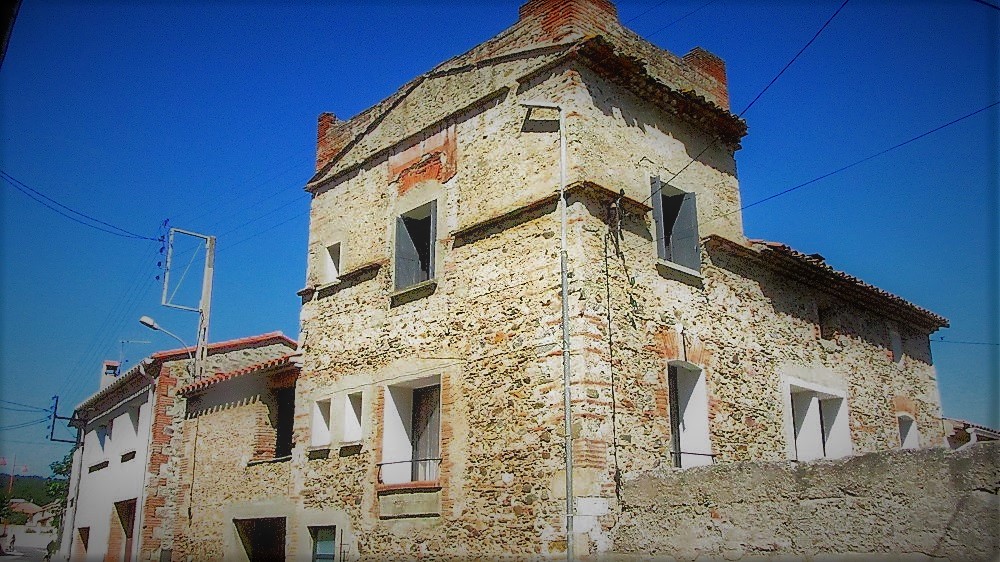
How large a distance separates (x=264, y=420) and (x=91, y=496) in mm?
10280

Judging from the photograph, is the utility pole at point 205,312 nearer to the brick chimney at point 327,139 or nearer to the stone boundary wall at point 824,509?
the brick chimney at point 327,139

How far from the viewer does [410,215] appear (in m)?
13.6

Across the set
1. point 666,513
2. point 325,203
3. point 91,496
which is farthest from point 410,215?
point 91,496

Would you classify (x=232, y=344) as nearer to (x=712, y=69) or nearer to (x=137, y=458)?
(x=137, y=458)

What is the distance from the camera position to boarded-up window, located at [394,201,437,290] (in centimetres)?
1312

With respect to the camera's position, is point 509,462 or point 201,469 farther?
point 201,469

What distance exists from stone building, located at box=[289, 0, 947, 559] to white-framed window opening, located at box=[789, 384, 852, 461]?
4 centimetres

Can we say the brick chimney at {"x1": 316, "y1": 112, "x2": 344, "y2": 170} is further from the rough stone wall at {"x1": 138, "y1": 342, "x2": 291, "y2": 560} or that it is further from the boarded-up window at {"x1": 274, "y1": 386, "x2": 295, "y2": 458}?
the rough stone wall at {"x1": 138, "y1": 342, "x2": 291, "y2": 560}

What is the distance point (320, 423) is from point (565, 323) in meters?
5.92

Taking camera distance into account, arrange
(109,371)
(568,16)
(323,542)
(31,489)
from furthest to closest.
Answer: (31,489)
(109,371)
(323,542)
(568,16)

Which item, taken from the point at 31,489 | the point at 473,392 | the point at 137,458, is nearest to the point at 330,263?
the point at 473,392

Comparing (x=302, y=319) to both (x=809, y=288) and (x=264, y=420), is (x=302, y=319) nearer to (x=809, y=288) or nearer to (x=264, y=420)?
(x=264, y=420)

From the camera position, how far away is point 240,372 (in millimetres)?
16422

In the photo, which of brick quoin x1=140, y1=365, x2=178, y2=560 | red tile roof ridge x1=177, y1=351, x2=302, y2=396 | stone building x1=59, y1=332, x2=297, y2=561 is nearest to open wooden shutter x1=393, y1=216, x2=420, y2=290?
red tile roof ridge x1=177, y1=351, x2=302, y2=396
